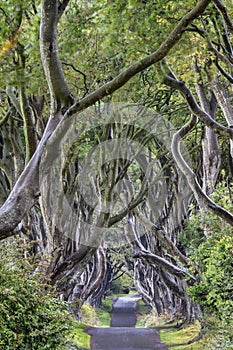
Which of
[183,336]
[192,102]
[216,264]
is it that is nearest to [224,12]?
[192,102]

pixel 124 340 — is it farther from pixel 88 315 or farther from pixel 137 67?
pixel 137 67

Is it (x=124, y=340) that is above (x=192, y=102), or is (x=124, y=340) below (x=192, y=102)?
below

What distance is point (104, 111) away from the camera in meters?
12.5

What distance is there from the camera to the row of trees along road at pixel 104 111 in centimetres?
617

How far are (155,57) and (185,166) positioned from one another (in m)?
3.18

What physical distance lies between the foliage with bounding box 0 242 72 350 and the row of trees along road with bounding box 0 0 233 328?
0.55 meters

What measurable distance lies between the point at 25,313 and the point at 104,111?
7.54 metres

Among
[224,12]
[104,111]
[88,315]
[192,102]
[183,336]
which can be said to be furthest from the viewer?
[88,315]

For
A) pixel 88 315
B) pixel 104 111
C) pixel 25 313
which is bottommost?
pixel 88 315

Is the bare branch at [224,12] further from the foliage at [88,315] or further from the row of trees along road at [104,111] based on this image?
the foliage at [88,315]

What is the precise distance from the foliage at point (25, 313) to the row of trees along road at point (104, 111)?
548mm

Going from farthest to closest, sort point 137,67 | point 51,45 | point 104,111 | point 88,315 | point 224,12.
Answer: point 88,315 → point 104,111 → point 224,12 → point 51,45 → point 137,67

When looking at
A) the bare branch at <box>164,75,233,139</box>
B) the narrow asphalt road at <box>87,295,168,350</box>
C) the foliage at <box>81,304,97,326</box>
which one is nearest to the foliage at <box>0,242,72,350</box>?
the bare branch at <box>164,75,233,139</box>

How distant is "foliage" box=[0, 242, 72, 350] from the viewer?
563 centimetres
